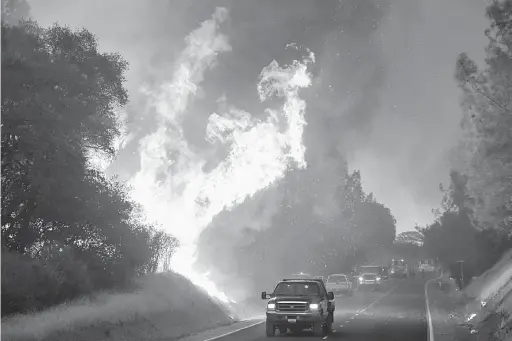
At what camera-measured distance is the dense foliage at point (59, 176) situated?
23531mm

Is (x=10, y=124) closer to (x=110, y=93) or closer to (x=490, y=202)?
(x=110, y=93)

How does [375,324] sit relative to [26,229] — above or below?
below

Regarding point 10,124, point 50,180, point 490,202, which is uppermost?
point 10,124

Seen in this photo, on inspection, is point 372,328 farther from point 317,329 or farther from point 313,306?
point 313,306

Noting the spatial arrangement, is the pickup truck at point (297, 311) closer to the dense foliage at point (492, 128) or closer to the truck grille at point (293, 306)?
the truck grille at point (293, 306)

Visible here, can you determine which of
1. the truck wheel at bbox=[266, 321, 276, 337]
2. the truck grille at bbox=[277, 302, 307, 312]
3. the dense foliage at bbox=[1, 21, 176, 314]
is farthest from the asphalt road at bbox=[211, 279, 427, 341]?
the dense foliage at bbox=[1, 21, 176, 314]

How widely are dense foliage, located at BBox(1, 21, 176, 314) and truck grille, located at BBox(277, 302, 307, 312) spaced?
759 cm

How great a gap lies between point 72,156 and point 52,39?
17.0 feet

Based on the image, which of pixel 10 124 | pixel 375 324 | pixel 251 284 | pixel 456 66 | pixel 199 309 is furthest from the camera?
pixel 251 284

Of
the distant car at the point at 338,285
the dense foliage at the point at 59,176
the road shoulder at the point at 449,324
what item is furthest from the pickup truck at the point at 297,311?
the distant car at the point at 338,285

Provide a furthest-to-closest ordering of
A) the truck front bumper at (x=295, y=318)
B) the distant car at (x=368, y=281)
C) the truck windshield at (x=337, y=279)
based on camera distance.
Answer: the distant car at (x=368, y=281), the truck windshield at (x=337, y=279), the truck front bumper at (x=295, y=318)

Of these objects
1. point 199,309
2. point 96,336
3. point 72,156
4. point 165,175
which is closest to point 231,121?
point 165,175

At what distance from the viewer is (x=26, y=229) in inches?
1017

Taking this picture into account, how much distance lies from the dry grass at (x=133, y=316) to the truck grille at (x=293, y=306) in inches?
153
